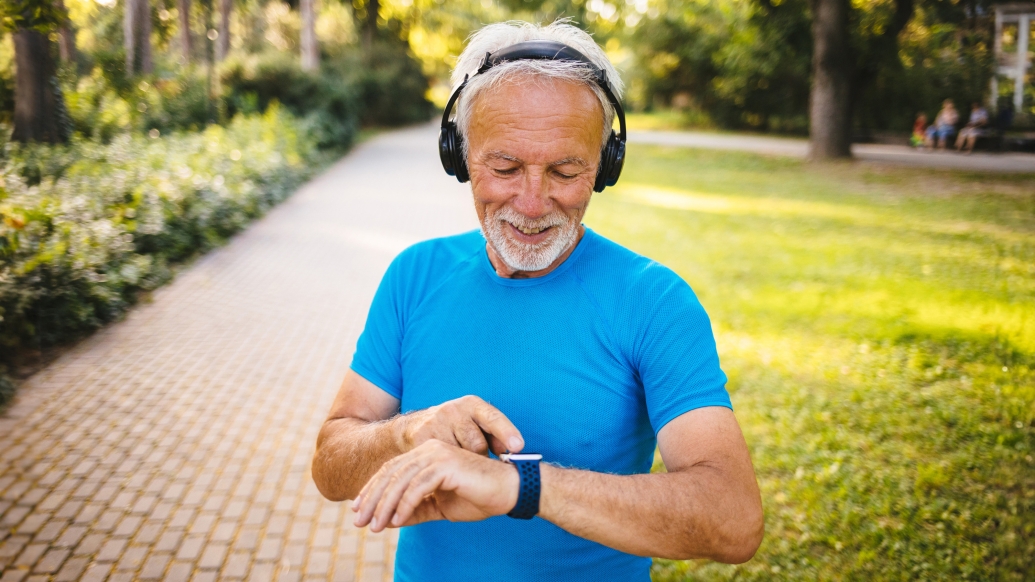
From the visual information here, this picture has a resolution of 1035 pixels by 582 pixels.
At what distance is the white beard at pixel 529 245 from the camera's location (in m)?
1.74

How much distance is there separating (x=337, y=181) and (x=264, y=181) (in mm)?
3406

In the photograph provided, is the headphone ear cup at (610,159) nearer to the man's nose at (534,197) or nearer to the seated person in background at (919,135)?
the man's nose at (534,197)

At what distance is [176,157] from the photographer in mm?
10625

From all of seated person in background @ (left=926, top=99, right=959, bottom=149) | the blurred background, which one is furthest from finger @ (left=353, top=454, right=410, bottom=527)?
seated person in background @ (left=926, top=99, right=959, bottom=149)

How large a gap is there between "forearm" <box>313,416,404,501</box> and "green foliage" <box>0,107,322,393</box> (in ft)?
16.4

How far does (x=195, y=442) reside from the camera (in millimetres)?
4488

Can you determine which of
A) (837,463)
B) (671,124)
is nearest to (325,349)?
(837,463)

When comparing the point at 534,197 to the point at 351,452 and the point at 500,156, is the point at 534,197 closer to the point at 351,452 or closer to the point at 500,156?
the point at 500,156

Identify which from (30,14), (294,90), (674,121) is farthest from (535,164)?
(674,121)

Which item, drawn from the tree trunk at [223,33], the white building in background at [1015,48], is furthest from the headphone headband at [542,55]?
the white building in background at [1015,48]

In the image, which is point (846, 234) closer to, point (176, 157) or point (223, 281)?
point (223, 281)

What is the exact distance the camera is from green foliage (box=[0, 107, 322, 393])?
5605 mm

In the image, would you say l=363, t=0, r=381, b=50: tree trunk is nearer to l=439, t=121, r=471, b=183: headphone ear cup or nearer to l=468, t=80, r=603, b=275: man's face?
l=439, t=121, r=471, b=183: headphone ear cup

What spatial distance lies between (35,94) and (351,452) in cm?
995
